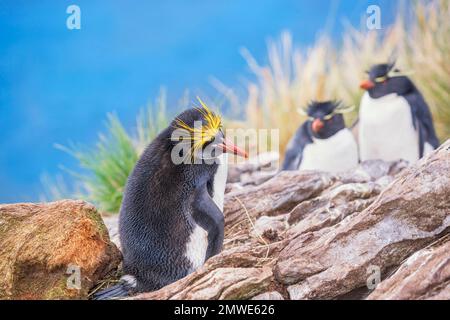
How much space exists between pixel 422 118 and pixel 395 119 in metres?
0.15

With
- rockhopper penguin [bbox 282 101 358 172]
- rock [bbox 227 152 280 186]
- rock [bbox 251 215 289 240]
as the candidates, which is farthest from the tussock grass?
rock [bbox 251 215 289 240]

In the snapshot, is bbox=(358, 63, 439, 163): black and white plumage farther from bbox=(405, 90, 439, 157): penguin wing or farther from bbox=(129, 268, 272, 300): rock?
bbox=(129, 268, 272, 300): rock

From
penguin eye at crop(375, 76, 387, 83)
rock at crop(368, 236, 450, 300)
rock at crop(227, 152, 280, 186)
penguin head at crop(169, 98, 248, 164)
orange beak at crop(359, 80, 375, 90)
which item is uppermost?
penguin eye at crop(375, 76, 387, 83)

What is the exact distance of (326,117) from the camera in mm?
3684

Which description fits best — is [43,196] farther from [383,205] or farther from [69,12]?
[383,205]

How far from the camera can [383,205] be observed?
2.02m

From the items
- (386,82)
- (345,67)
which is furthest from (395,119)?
(345,67)

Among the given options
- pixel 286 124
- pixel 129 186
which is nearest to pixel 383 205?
pixel 129 186

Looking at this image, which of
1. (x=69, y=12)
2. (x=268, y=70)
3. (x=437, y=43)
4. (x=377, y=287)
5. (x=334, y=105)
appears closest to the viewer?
(x=377, y=287)

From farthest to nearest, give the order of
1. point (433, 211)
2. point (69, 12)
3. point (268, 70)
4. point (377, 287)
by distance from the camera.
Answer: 1. point (268, 70)
2. point (69, 12)
3. point (433, 211)
4. point (377, 287)

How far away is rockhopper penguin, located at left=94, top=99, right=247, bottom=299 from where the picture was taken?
2053 mm

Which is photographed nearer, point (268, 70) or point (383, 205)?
A: point (383, 205)

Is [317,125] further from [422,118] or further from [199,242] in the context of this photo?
[199,242]
